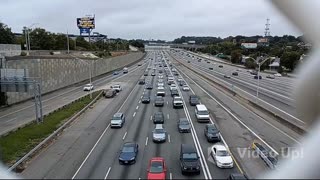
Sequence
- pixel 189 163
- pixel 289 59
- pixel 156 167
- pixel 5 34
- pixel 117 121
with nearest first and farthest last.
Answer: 1. pixel 156 167
2. pixel 189 163
3. pixel 117 121
4. pixel 5 34
5. pixel 289 59

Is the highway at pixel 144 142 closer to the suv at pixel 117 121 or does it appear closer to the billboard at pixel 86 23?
the suv at pixel 117 121

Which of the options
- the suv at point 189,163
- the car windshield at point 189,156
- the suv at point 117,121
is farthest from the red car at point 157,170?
the suv at point 117,121

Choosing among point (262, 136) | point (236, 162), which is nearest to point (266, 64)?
point (262, 136)

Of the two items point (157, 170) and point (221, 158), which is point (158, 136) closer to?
point (221, 158)

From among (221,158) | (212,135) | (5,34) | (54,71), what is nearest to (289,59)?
(54,71)

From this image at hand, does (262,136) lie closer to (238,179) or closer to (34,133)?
(238,179)

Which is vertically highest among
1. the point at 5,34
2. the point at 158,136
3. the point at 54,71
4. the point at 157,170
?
the point at 5,34
